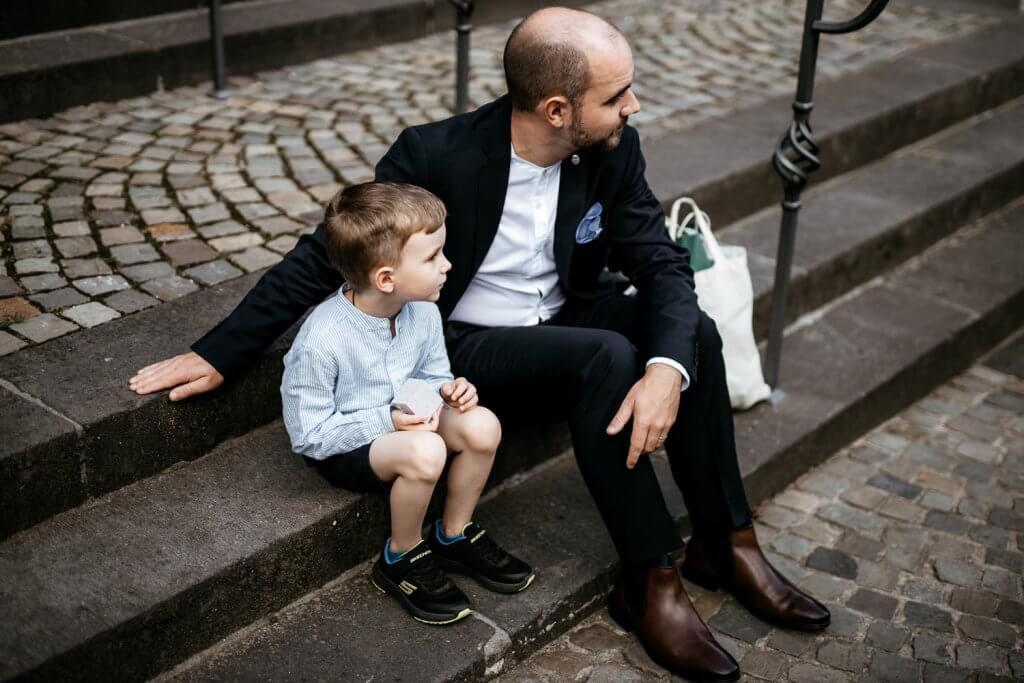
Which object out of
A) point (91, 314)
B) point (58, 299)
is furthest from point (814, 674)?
point (58, 299)

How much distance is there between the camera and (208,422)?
3051mm

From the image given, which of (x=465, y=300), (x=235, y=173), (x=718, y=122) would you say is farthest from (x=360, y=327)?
(x=718, y=122)

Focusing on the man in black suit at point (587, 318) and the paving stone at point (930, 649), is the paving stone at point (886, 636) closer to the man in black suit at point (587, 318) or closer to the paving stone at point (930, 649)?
the paving stone at point (930, 649)

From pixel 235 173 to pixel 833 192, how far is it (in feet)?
8.87

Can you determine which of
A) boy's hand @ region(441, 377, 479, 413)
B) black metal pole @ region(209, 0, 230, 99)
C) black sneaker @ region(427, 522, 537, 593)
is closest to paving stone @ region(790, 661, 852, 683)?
black sneaker @ region(427, 522, 537, 593)

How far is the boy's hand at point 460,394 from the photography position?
2830 millimetres

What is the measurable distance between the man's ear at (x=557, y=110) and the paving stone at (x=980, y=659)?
182cm

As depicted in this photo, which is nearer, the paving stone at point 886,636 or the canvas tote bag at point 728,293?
the paving stone at point 886,636

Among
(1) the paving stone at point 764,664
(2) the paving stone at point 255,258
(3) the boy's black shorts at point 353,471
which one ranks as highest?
(2) the paving stone at point 255,258

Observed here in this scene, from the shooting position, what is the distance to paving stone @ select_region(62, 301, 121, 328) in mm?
3260

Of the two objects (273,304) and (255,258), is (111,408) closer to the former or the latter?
(273,304)

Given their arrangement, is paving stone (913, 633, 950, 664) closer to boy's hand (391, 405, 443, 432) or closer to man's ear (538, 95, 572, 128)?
boy's hand (391, 405, 443, 432)

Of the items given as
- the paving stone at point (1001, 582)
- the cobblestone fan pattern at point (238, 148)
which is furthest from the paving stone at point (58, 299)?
the paving stone at point (1001, 582)

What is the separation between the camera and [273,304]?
2.90 meters
